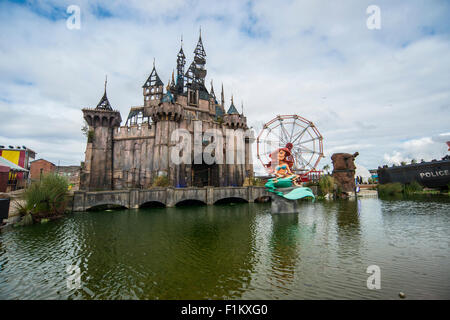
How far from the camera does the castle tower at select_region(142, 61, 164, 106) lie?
48.7 meters

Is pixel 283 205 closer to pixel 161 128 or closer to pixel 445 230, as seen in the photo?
pixel 445 230

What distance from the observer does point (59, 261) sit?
357 inches

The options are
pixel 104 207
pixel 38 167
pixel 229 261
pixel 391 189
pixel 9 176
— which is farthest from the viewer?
pixel 38 167

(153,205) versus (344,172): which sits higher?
(344,172)

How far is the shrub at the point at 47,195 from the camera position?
17.4 m

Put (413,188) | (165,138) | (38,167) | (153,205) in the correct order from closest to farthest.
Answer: (153,205) → (165,138) → (413,188) → (38,167)

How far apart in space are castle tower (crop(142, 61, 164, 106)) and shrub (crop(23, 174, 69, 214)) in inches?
1256

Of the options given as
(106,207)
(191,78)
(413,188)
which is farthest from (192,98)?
(413,188)

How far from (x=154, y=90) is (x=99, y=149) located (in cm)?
2026

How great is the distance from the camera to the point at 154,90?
161ft

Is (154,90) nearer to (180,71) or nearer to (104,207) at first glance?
(180,71)

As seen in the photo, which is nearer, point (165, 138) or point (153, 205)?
point (153, 205)
